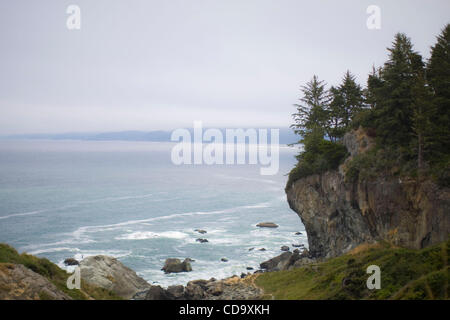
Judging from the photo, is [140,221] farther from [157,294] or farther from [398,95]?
[398,95]

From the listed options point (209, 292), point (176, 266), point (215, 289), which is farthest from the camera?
point (176, 266)

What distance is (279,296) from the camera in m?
25.2

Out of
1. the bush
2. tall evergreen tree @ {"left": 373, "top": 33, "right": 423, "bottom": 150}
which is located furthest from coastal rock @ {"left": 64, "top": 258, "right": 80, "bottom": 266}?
tall evergreen tree @ {"left": 373, "top": 33, "right": 423, "bottom": 150}

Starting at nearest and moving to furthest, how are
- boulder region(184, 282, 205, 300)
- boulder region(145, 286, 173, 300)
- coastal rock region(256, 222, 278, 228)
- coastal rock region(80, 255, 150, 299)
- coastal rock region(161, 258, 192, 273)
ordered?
boulder region(145, 286, 173, 300) < boulder region(184, 282, 205, 300) < coastal rock region(80, 255, 150, 299) < coastal rock region(161, 258, 192, 273) < coastal rock region(256, 222, 278, 228)

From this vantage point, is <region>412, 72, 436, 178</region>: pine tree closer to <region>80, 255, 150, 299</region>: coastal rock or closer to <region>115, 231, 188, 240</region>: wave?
<region>80, 255, 150, 299</region>: coastal rock

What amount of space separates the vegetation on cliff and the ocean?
2307cm

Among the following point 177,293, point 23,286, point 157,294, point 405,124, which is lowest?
point 177,293

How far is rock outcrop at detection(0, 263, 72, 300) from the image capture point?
13.9 m

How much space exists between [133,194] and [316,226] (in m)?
73.2

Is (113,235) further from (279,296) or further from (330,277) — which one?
(330,277)

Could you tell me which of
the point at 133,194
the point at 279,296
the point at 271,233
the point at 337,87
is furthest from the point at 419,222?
the point at 133,194

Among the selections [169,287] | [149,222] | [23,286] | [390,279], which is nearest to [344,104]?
[390,279]

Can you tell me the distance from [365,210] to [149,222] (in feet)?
173

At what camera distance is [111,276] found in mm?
35094
